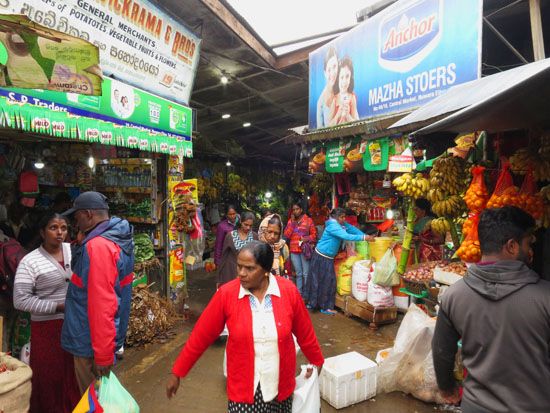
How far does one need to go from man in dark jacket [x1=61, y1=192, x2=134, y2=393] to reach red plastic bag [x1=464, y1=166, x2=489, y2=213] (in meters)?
2.80

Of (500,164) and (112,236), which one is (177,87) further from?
(500,164)

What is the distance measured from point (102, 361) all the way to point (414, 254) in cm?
544

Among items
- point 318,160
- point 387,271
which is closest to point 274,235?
point 387,271

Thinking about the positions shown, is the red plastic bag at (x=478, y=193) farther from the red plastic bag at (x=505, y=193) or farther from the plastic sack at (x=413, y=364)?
the plastic sack at (x=413, y=364)

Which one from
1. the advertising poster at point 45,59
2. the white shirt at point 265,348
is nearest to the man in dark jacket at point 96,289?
the advertising poster at point 45,59

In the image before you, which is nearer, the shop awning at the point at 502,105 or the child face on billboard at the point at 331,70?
the shop awning at the point at 502,105

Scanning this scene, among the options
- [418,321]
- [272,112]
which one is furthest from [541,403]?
[272,112]

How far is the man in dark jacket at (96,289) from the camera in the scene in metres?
2.61

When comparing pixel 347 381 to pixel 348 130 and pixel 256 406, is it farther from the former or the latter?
pixel 348 130

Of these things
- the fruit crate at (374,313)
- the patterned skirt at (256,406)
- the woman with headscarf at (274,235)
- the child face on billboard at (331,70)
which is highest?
the child face on billboard at (331,70)

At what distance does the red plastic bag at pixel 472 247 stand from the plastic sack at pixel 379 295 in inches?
135

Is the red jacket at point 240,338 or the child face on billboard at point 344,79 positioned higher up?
the child face on billboard at point 344,79

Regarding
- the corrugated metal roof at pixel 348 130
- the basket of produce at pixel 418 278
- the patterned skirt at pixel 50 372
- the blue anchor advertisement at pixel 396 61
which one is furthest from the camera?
the corrugated metal roof at pixel 348 130

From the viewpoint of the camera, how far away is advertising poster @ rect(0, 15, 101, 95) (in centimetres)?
209
